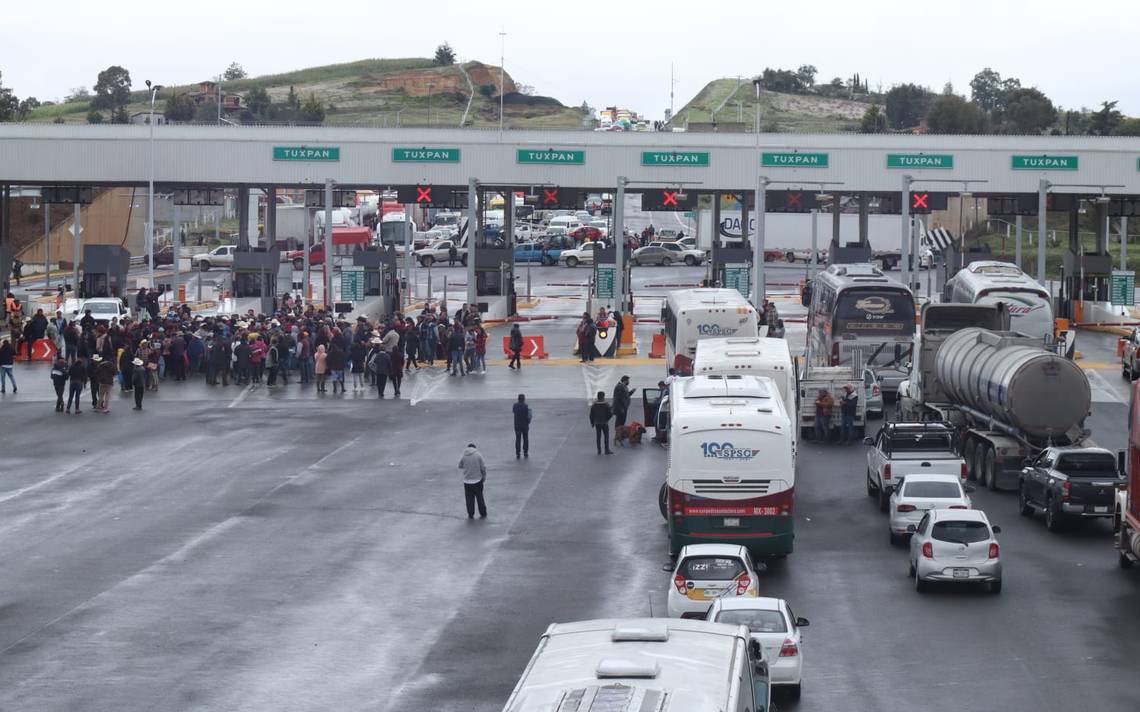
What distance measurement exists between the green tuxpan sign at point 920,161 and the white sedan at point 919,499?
38268mm

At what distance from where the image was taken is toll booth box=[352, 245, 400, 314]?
213 feet

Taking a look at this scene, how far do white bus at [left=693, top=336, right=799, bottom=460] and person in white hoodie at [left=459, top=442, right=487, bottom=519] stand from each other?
516 centimetres

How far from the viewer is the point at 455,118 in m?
195

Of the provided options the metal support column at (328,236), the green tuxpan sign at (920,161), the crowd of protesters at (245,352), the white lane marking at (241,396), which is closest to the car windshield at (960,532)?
the crowd of protesters at (245,352)

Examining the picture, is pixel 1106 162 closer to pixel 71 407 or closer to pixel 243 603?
pixel 71 407

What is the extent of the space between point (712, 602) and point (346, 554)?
7.69 metres

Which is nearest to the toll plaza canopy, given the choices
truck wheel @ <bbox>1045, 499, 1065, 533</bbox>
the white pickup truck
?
the white pickup truck

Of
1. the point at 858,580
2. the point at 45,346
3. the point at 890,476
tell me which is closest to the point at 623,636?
the point at 858,580

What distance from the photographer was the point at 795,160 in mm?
64375

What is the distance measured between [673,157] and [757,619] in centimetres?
4698

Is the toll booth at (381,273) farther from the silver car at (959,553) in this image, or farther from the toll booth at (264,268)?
the silver car at (959,553)

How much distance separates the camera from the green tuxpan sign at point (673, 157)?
209ft

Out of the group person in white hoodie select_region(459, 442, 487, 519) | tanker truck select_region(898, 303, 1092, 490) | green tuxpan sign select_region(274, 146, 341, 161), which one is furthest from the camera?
green tuxpan sign select_region(274, 146, 341, 161)

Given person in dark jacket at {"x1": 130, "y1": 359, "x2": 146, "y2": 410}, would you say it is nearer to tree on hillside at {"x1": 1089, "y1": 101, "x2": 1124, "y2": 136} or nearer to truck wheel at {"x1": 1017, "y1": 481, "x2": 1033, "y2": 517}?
truck wheel at {"x1": 1017, "y1": 481, "x2": 1033, "y2": 517}
